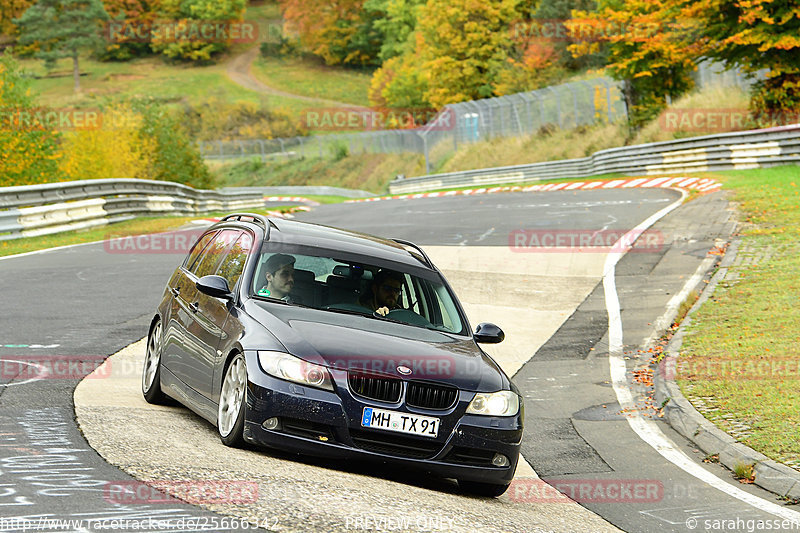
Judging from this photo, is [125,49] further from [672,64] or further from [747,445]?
[747,445]

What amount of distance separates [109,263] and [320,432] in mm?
13290

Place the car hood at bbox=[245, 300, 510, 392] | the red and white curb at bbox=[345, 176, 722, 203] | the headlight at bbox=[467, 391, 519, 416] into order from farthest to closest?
the red and white curb at bbox=[345, 176, 722, 203]
the headlight at bbox=[467, 391, 519, 416]
the car hood at bbox=[245, 300, 510, 392]

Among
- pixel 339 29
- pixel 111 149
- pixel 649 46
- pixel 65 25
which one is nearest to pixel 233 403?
pixel 111 149

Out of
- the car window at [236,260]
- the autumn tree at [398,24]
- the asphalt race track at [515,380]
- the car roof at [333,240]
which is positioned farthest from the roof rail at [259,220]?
the autumn tree at [398,24]

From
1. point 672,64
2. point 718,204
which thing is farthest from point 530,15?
point 718,204

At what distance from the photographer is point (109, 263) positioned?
19.3m

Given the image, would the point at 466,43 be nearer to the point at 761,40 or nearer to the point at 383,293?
the point at 761,40

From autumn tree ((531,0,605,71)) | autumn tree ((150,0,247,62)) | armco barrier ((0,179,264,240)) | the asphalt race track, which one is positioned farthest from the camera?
autumn tree ((150,0,247,62))

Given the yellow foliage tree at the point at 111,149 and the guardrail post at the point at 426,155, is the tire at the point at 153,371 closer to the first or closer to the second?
the yellow foliage tree at the point at 111,149

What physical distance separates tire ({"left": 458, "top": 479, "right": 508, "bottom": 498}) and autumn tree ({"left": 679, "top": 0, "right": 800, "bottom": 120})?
31942mm

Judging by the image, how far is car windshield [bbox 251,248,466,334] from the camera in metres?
8.13

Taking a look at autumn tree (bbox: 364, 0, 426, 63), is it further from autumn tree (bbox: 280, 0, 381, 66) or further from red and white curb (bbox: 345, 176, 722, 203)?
red and white curb (bbox: 345, 176, 722, 203)

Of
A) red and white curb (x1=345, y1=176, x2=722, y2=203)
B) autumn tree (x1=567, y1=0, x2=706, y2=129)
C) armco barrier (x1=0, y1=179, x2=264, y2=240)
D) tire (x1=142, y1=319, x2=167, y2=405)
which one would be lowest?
red and white curb (x1=345, y1=176, x2=722, y2=203)

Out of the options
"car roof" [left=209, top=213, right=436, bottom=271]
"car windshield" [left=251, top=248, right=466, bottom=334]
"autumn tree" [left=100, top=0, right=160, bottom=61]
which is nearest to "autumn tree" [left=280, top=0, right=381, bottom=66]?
"autumn tree" [left=100, top=0, right=160, bottom=61]
